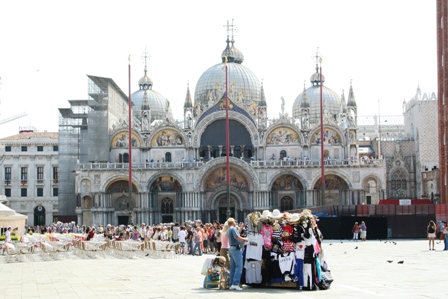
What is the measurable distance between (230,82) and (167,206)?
16590mm

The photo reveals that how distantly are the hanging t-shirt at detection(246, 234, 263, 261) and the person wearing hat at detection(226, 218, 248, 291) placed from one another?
18cm

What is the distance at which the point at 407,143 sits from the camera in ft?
329

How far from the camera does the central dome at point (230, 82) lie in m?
87.8

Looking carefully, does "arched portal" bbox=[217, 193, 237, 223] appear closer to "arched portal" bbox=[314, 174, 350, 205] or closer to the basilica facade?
the basilica facade

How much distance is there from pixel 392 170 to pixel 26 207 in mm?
43002

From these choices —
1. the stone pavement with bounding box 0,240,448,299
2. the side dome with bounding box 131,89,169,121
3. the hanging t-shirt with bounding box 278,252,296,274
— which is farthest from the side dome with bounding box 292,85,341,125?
the hanging t-shirt with bounding box 278,252,296,274

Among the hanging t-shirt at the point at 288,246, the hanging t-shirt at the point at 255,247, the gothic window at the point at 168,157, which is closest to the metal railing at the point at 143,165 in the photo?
the gothic window at the point at 168,157

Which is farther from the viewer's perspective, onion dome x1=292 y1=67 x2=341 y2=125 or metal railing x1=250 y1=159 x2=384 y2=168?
onion dome x1=292 y1=67 x2=341 y2=125

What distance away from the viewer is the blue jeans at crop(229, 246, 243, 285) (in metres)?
18.5

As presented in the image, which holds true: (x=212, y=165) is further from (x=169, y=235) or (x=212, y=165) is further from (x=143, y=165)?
(x=169, y=235)

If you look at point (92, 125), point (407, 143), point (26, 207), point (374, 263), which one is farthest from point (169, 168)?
point (374, 263)

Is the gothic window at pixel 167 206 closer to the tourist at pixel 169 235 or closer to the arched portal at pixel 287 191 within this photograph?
the arched portal at pixel 287 191

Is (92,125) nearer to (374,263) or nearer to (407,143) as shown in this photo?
(407,143)

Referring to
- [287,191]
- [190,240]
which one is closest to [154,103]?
[287,191]
